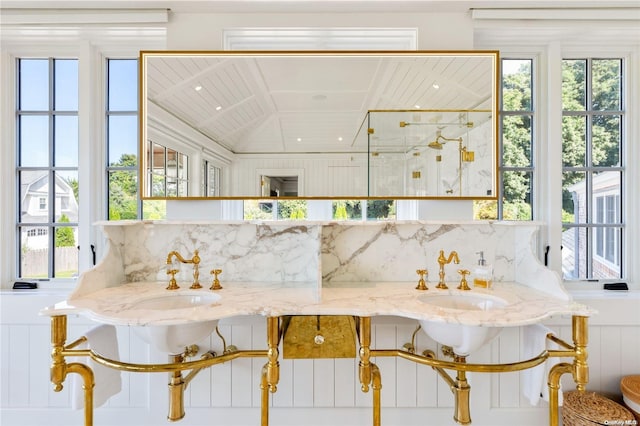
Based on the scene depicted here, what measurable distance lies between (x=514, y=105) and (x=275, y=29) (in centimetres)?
140

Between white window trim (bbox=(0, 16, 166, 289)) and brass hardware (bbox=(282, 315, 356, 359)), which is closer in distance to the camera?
→ brass hardware (bbox=(282, 315, 356, 359))

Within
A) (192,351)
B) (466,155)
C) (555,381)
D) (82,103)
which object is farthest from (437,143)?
(82,103)

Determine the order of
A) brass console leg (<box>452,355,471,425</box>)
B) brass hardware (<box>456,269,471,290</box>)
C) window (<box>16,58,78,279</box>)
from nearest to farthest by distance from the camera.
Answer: brass console leg (<box>452,355,471,425</box>) < brass hardware (<box>456,269,471,290</box>) < window (<box>16,58,78,279</box>)

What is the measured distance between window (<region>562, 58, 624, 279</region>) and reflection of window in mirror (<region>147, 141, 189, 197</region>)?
2074mm

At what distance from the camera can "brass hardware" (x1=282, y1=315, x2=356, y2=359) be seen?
1.21 meters

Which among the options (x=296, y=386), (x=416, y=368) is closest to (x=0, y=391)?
(x=296, y=386)

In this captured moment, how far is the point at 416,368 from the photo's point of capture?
1.60m

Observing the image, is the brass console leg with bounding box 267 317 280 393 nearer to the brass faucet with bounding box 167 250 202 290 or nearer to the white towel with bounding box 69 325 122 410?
the brass faucet with bounding box 167 250 202 290

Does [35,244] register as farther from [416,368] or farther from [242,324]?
[416,368]

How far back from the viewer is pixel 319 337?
1.20 m

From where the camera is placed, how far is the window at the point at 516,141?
1771mm

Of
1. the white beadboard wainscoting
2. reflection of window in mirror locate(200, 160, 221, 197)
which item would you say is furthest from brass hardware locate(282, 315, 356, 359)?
reflection of window in mirror locate(200, 160, 221, 197)

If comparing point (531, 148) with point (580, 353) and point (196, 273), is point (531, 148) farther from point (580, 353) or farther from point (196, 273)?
point (196, 273)

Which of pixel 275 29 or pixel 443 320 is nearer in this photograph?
pixel 443 320
